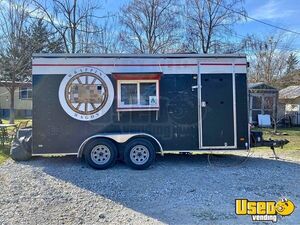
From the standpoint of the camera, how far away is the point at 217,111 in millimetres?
8117

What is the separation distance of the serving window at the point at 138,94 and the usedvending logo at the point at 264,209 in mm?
3428

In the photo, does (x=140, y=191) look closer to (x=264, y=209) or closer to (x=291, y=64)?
(x=264, y=209)

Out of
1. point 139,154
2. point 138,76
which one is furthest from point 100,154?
point 138,76

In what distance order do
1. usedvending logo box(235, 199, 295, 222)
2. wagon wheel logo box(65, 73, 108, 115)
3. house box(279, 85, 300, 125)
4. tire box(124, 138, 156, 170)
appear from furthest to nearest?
house box(279, 85, 300, 125), wagon wheel logo box(65, 73, 108, 115), tire box(124, 138, 156, 170), usedvending logo box(235, 199, 295, 222)

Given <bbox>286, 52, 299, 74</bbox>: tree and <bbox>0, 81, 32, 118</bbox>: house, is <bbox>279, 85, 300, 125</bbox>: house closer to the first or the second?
<bbox>286, 52, 299, 74</bbox>: tree

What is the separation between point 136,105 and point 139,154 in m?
1.21

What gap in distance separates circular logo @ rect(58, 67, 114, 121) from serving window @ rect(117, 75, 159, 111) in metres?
0.27

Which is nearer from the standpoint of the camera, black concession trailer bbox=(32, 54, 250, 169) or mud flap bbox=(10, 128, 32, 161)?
black concession trailer bbox=(32, 54, 250, 169)

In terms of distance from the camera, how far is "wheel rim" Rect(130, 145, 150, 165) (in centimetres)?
789

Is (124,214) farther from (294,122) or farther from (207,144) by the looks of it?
(294,122)

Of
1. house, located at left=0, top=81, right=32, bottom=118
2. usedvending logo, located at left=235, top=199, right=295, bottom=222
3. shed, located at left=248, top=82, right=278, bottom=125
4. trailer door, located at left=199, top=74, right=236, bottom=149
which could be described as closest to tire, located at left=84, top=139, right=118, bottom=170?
trailer door, located at left=199, top=74, right=236, bottom=149

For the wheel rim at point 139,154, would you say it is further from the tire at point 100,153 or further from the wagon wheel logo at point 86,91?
the wagon wheel logo at point 86,91

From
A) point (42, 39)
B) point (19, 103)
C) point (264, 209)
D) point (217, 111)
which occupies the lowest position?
point (264, 209)

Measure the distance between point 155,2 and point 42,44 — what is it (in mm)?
9760
